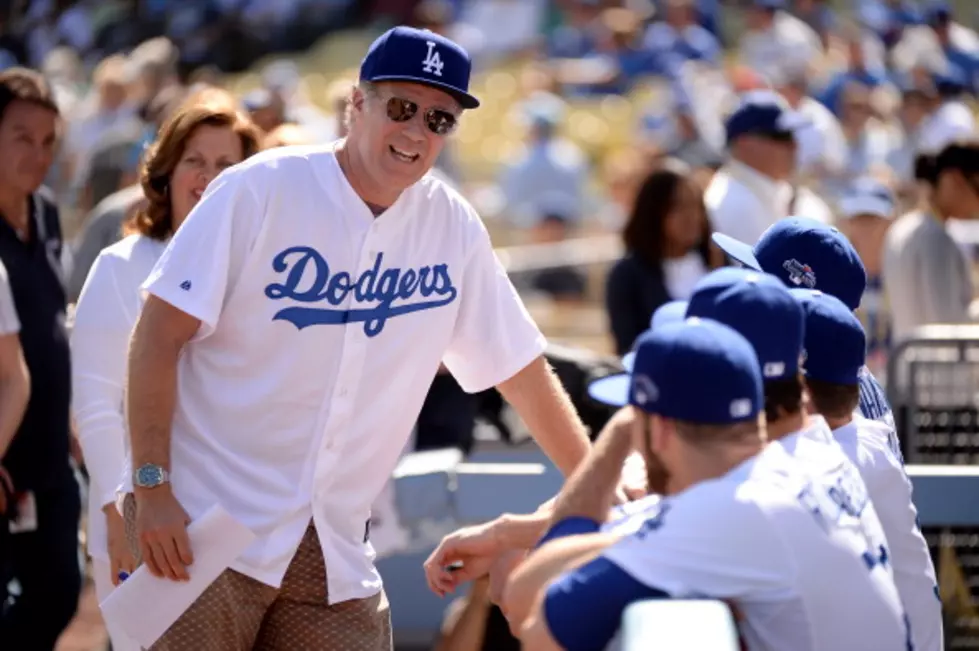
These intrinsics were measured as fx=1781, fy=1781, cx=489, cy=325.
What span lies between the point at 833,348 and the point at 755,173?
448cm

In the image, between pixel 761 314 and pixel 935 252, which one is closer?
pixel 761 314

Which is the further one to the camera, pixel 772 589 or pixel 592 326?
pixel 592 326

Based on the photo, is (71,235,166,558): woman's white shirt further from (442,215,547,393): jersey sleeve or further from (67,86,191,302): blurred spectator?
(67,86,191,302): blurred spectator

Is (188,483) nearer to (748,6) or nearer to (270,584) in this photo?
(270,584)

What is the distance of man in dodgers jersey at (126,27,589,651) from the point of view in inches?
140

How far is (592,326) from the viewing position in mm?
12742

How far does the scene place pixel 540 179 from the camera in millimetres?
15703

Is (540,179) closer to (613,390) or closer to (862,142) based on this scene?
(862,142)

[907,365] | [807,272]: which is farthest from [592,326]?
[807,272]

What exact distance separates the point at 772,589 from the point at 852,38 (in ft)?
55.8

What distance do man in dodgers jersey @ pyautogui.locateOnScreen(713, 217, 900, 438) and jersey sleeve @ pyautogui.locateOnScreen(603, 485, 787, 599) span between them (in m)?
1.41

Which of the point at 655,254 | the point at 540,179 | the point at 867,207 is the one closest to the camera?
the point at 655,254

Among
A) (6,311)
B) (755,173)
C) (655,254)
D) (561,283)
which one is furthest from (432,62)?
(561,283)

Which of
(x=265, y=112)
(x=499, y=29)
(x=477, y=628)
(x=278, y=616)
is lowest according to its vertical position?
(x=477, y=628)
